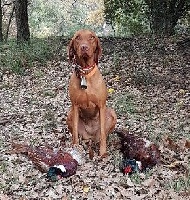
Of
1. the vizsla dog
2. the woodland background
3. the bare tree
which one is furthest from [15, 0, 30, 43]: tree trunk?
the vizsla dog

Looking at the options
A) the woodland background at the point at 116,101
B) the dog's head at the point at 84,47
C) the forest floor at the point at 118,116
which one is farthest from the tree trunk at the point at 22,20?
the dog's head at the point at 84,47

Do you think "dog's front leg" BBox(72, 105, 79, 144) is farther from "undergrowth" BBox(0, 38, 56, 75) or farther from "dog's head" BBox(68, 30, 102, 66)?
"undergrowth" BBox(0, 38, 56, 75)

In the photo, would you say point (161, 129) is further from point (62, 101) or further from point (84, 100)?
point (62, 101)

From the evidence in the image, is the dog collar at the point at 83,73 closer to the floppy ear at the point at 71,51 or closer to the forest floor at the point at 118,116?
the floppy ear at the point at 71,51

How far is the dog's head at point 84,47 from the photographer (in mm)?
5527

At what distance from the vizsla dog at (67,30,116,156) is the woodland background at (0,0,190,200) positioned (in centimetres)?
42

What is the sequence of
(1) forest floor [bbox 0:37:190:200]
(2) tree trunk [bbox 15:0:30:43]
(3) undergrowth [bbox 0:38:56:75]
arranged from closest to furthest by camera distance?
(1) forest floor [bbox 0:37:190:200] → (3) undergrowth [bbox 0:38:56:75] → (2) tree trunk [bbox 15:0:30:43]

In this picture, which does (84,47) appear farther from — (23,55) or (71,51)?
(23,55)

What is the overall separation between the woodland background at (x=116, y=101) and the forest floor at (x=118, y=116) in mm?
12

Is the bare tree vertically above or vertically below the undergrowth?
above

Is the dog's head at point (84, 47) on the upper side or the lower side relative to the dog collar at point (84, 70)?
upper

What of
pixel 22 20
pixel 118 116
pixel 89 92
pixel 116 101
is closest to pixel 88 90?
pixel 89 92

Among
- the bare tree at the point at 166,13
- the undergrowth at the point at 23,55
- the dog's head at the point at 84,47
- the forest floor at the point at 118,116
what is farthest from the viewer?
the bare tree at the point at 166,13

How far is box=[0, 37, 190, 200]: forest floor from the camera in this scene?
207 inches
